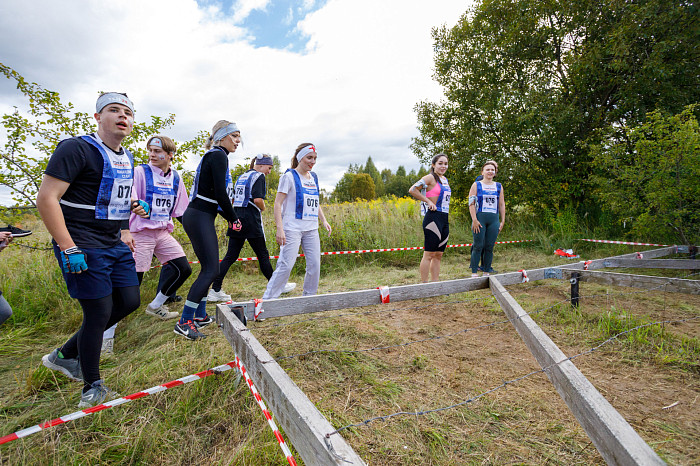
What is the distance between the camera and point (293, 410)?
139 cm

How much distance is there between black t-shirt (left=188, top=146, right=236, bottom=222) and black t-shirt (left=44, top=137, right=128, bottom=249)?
1.05 m

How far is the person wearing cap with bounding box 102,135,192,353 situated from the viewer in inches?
153

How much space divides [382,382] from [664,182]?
6363mm

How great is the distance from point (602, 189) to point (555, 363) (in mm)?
7061

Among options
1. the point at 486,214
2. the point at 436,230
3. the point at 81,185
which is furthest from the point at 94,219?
the point at 486,214

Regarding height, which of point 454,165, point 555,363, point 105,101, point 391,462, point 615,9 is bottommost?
point 391,462

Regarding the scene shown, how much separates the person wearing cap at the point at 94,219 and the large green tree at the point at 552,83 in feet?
30.5

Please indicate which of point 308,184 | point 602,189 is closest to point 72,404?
point 308,184

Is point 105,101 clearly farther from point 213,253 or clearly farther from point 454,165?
point 454,165

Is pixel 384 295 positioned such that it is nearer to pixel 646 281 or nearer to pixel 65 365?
pixel 65 365

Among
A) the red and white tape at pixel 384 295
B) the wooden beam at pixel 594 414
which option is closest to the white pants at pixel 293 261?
the red and white tape at pixel 384 295

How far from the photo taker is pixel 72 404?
2365mm

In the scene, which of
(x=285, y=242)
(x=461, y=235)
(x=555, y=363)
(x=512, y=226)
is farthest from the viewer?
(x=512, y=226)

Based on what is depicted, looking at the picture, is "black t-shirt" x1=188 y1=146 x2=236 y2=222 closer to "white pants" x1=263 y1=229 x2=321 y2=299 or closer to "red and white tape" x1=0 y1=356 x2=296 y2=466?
"white pants" x1=263 y1=229 x2=321 y2=299
